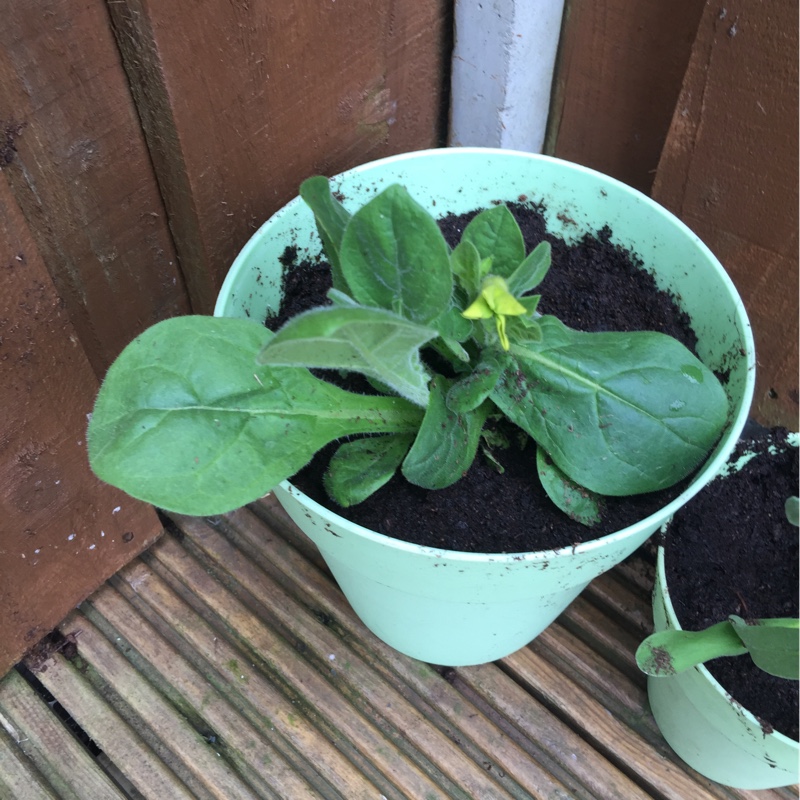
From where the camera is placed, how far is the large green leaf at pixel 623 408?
59cm

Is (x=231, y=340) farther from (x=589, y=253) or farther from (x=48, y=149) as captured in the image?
(x=589, y=253)

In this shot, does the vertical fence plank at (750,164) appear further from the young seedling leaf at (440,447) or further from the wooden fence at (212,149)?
the young seedling leaf at (440,447)

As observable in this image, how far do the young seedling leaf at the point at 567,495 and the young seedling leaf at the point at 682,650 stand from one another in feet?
0.40

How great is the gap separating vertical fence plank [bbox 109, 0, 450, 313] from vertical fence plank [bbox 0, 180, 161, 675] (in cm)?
14

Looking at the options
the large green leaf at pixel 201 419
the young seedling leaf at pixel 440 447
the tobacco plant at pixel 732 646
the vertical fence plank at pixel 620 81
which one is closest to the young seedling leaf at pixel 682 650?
the tobacco plant at pixel 732 646

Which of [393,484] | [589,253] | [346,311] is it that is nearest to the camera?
[346,311]

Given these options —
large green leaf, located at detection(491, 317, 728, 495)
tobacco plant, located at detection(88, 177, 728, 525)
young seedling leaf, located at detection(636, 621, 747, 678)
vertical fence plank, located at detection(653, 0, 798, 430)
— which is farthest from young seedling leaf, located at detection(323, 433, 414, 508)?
vertical fence plank, located at detection(653, 0, 798, 430)

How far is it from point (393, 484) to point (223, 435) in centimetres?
17

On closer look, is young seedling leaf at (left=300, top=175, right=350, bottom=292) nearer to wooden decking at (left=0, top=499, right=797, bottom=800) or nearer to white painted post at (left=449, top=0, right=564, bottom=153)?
white painted post at (left=449, top=0, right=564, bottom=153)

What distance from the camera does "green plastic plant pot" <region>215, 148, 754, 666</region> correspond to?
0.57 meters

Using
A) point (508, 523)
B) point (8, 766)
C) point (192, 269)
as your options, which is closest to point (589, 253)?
point (508, 523)

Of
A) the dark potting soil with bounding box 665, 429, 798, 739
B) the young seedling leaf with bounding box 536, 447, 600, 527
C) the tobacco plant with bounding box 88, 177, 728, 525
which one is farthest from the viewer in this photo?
the dark potting soil with bounding box 665, 429, 798, 739

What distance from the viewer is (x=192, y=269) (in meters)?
0.77

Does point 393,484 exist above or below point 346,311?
below
